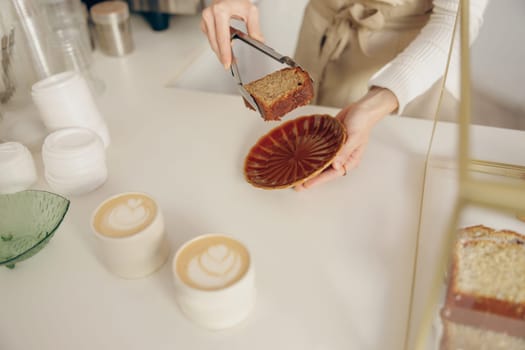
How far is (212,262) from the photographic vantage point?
50 cm

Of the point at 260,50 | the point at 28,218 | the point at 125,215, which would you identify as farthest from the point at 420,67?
the point at 28,218

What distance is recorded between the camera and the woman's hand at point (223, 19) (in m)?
0.72

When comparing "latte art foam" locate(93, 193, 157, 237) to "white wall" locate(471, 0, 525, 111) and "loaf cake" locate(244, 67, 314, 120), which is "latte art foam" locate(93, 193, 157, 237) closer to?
"loaf cake" locate(244, 67, 314, 120)

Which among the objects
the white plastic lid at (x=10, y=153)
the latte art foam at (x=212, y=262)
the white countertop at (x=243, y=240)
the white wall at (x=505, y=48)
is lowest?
the white countertop at (x=243, y=240)

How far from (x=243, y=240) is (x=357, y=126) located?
26 cm

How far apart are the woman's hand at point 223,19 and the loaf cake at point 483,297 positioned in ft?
1.55

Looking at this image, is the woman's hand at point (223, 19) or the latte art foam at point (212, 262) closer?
the latte art foam at point (212, 262)

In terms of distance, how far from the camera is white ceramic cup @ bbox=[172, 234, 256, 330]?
A: 476mm

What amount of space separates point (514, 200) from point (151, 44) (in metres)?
0.99

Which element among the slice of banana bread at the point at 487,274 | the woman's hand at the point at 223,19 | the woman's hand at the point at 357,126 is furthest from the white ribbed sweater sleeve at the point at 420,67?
the slice of banana bread at the point at 487,274

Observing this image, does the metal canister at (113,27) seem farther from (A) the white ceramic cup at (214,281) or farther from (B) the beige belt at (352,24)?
(A) the white ceramic cup at (214,281)

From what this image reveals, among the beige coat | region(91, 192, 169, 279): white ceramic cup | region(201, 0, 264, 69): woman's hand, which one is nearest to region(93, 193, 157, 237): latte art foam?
region(91, 192, 169, 279): white ceramic cup

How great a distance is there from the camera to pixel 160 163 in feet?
2.47

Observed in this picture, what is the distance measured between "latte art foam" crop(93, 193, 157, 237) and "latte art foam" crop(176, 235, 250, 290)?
0.24 ft
